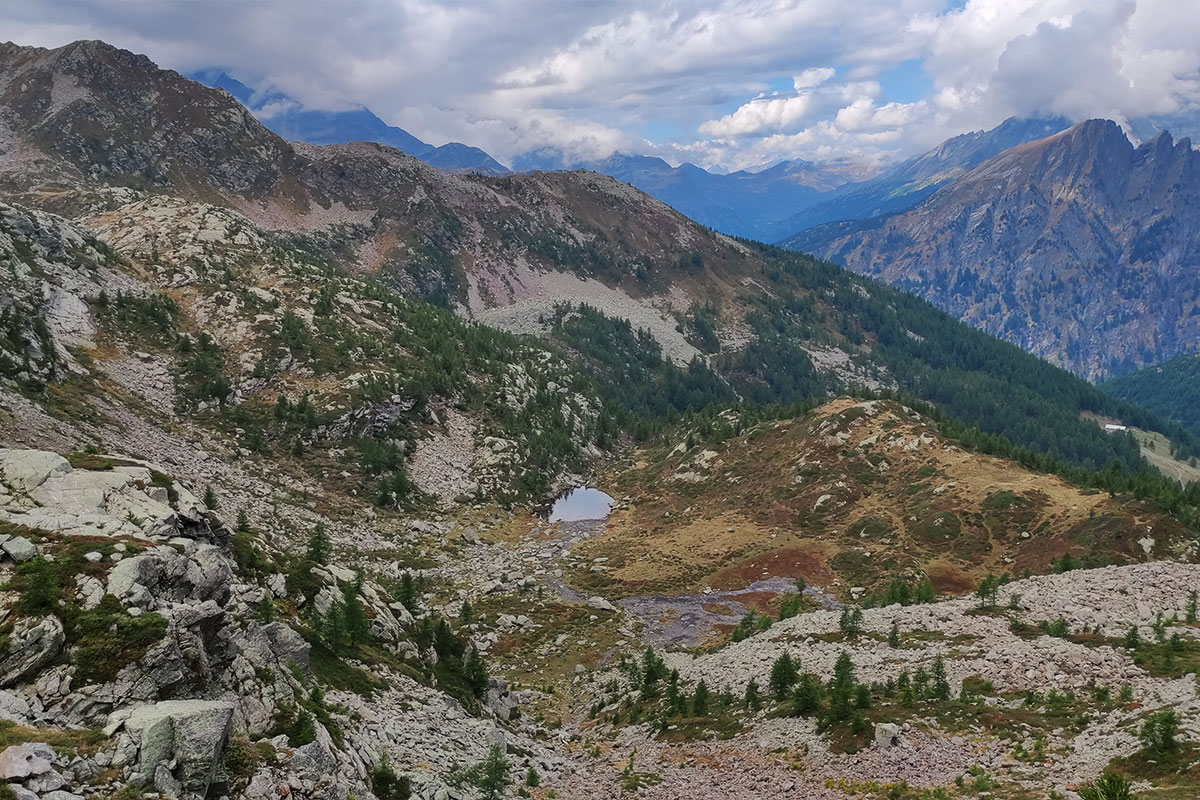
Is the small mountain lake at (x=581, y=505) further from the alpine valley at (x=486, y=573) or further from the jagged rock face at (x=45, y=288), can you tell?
the jagged rock face at (x=45, y=288)

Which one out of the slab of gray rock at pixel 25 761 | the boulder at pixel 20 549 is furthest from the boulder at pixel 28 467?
the slab of gray rock at pixel 25 761

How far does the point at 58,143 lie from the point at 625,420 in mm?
180001

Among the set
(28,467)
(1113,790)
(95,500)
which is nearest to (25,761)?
(95,500)

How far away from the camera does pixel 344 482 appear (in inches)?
3332

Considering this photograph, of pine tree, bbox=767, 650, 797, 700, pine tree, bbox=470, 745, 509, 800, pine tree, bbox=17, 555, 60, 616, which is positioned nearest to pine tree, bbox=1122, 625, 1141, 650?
pine tree, bbox=767, 650, 797, 700

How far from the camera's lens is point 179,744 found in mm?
15406

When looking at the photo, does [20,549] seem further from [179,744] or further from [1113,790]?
[1113,790]

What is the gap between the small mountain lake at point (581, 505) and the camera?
98.8 m

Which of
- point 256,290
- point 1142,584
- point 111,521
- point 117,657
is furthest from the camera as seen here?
point 256,290

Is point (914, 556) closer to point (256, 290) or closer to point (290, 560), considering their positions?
point (290, 560)

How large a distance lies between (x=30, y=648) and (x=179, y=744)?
16.7 ft

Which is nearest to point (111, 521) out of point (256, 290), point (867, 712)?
point (867, 712)

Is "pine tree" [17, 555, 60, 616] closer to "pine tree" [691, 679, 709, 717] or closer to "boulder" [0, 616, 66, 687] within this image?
"boulder" [0, 616, 66, 687]

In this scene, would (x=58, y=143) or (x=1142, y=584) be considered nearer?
(x=1142, y=584)
